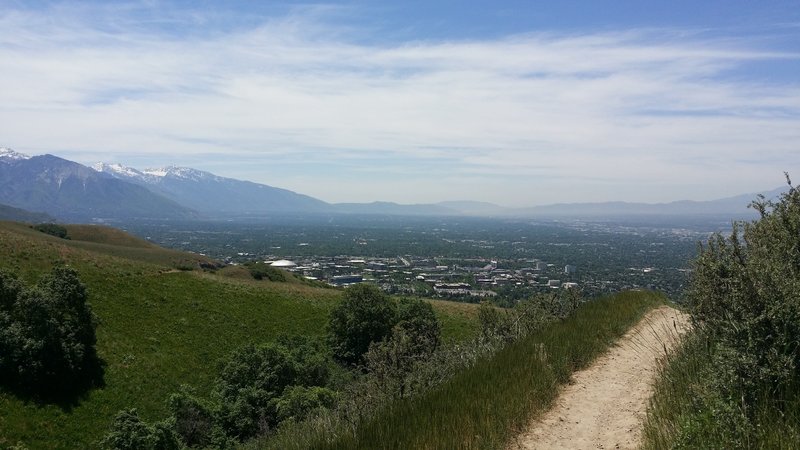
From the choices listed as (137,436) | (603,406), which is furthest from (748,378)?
(137,436)

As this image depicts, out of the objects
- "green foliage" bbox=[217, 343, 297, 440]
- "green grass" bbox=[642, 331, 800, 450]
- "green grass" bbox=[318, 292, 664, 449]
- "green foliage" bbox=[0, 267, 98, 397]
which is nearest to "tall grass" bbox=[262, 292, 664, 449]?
"green grass" bbox=[318, 292, 664, 449]

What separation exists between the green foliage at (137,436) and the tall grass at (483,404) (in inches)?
585

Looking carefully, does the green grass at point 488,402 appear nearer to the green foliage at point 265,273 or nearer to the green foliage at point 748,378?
the green foliage at point 748,378

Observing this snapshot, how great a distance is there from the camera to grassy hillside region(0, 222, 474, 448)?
2228 cm

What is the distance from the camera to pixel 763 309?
4688mm

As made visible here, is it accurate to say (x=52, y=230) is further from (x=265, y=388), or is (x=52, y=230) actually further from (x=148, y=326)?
(x=265, y=388)

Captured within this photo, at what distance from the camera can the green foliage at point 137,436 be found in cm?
1898

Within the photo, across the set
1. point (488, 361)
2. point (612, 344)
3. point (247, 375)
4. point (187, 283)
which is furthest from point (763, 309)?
point (187, 283)

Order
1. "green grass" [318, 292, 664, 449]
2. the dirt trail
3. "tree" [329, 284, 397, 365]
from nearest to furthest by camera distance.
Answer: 1. "green grass" [318, 292, 664, 449]
2. the dirt trail
3. "tree" [329, 284, 397, 365]

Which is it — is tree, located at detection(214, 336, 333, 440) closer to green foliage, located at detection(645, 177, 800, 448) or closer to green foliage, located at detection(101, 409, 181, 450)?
green foliage, located at detection(101, 409, 181, 450)

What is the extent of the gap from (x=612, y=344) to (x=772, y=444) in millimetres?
6733

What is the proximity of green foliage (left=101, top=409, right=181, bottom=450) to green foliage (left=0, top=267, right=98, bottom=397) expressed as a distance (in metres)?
6.20

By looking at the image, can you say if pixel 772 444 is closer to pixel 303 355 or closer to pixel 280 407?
pixel 280 407

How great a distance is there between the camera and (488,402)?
636cm
